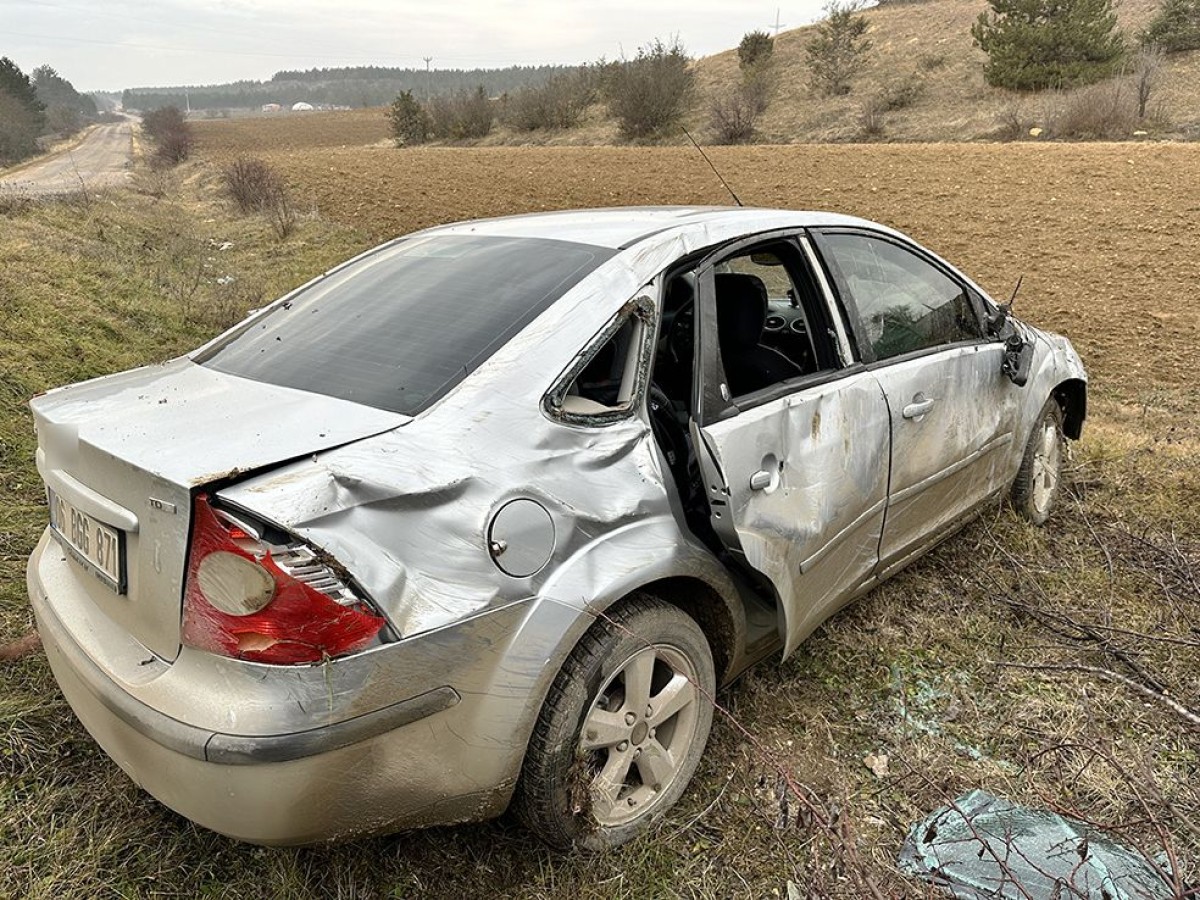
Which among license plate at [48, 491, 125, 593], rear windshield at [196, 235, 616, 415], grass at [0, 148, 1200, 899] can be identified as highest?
rear windshield at [196, 235, 616, 415]

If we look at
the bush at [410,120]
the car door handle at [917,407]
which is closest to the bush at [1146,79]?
the car door handle at [917,407]

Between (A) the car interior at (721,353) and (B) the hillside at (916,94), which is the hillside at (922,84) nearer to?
(B) the hillside at (916,94)

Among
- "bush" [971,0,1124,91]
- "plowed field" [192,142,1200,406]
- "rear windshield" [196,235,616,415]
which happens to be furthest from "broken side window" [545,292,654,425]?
"bush" [971,0,1124,91]

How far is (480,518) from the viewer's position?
5.50ft

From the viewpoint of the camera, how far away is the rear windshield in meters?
1.97

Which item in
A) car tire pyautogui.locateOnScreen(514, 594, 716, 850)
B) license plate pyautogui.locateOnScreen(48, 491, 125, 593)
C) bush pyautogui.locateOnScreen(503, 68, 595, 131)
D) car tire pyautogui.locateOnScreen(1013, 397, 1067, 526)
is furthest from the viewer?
bush pyautogui.locateOnScreen(503, 68, 595, 131)

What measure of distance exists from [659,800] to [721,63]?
2146 inches

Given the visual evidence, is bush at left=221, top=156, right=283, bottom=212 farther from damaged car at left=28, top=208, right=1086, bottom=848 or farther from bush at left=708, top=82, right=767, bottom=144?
bush at left=708, top=82, right=767, bottom=144

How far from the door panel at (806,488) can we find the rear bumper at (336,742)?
70cm

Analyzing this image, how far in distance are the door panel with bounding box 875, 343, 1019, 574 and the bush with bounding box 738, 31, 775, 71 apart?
46788 mm

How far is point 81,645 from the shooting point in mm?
1870

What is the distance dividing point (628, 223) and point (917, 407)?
1.17 metres

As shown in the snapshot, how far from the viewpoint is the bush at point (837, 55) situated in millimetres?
39469

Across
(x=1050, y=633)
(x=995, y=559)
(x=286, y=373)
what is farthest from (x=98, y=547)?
(x=995, y=559)
